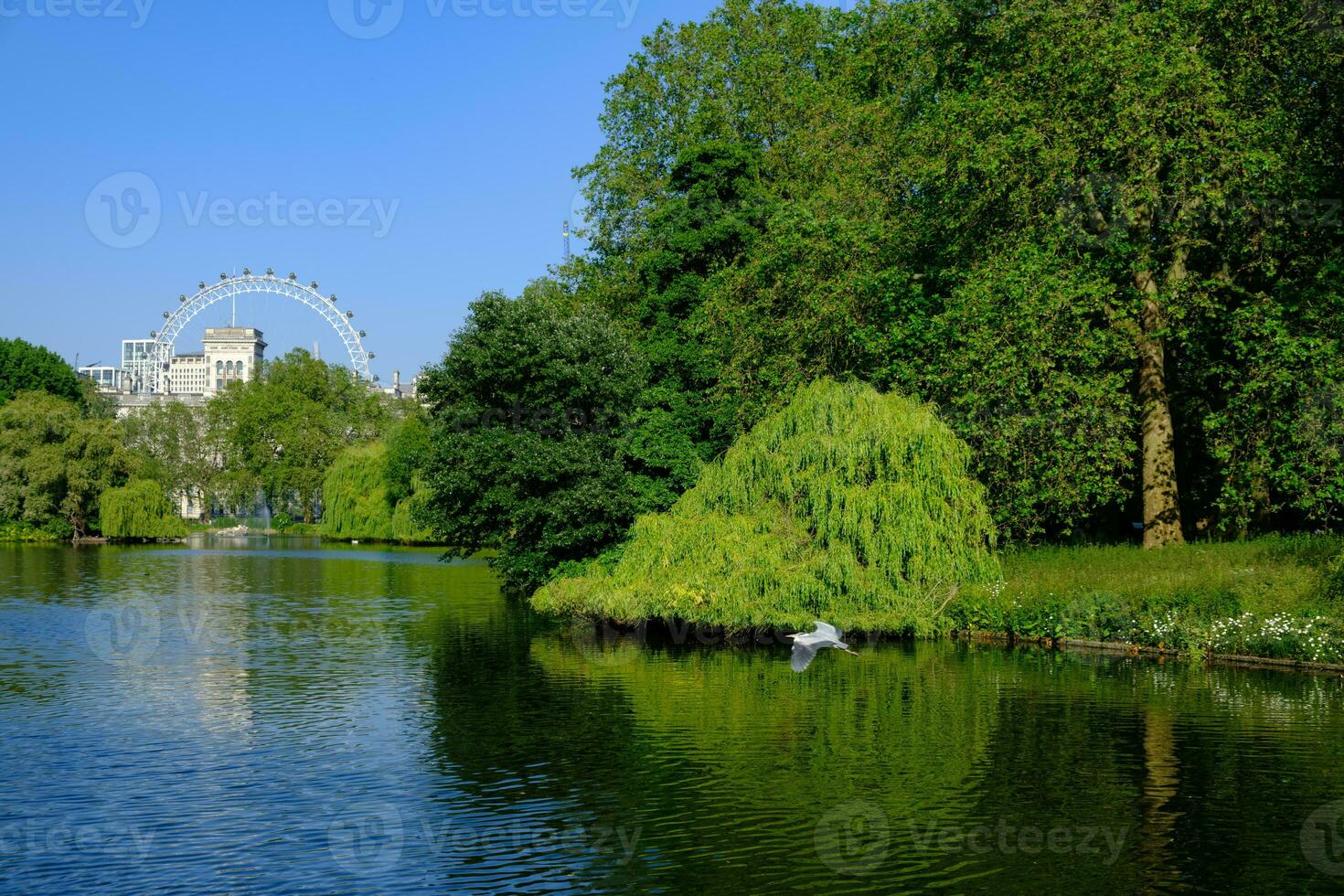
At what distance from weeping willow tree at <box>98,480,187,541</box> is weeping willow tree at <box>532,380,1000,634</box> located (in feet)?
234

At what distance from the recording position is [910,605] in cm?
3356

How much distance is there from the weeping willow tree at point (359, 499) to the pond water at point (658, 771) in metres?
72.7

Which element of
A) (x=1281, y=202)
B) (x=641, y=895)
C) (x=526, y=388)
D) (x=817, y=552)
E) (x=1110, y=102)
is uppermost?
(x=1110, y=102)

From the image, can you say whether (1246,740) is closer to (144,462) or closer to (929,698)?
(929,698)

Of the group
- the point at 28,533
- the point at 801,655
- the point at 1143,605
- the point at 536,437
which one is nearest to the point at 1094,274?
the point at 1143,605

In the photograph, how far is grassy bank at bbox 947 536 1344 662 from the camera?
96.0 ft

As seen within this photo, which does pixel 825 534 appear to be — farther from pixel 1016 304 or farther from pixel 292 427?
pixel 292 427

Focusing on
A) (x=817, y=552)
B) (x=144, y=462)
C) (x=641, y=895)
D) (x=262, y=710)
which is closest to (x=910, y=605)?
(x=817, y=552)

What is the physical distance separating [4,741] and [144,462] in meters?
89.6

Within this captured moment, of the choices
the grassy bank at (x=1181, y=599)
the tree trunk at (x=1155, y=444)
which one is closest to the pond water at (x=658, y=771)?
the grassy bank at (x=1181, y=599)

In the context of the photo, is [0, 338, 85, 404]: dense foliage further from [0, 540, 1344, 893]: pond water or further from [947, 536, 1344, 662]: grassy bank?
[947, 536, 1344, 662]: grassy bank

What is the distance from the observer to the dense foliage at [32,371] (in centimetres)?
Result: 11300

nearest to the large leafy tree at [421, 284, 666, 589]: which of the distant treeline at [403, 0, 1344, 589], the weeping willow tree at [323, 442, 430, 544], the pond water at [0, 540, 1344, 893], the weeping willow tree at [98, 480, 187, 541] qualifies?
the distant treeline at [403, 0, 1344, 589]

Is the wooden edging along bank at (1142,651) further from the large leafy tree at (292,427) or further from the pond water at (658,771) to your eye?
the large leafy tree at (292,427)
